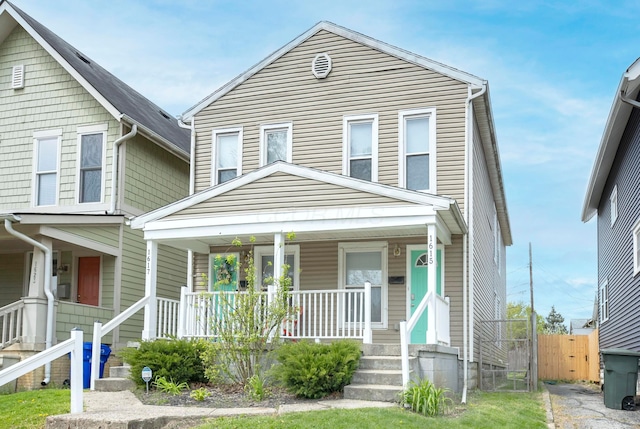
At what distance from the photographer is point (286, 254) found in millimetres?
15133

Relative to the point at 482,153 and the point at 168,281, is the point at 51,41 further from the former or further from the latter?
the point at 482,153

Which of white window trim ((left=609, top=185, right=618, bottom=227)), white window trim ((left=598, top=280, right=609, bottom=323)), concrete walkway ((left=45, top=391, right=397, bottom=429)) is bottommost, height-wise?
concrete walkway ((left=45, top=391, right=397, bottom=429))

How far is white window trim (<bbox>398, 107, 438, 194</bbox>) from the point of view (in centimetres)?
1445

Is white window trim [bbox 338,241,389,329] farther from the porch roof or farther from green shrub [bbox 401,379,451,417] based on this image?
green shrub [bbox 401,379,451,417]

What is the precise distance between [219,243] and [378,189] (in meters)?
4.34

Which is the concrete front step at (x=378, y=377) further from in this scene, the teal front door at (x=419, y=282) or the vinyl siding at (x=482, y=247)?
the vinyl siding at (x=482, y=247)

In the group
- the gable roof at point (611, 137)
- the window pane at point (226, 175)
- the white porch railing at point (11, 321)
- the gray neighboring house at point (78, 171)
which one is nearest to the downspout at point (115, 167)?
the gray neighboring house at point (78, 171)

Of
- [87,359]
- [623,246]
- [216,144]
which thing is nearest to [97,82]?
[216,144]

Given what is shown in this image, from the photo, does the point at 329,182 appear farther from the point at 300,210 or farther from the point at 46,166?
the point at 46,166

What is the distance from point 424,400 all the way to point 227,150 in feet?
27.9

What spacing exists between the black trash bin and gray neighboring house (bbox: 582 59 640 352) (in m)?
2.39

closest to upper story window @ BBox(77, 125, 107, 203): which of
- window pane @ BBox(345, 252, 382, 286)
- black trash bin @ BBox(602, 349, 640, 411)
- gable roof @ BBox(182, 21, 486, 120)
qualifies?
gable roof @ BBox(182, 21, 486, 120)

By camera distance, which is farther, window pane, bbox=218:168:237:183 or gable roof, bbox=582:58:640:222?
window pane, bbox=218:168:237:183

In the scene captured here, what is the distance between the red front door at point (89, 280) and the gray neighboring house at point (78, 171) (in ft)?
0.08
